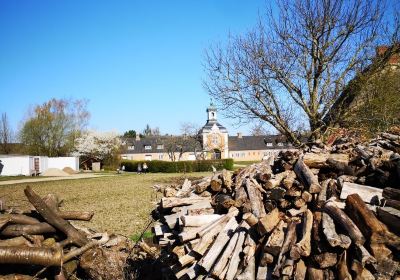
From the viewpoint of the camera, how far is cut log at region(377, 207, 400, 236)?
4227mm

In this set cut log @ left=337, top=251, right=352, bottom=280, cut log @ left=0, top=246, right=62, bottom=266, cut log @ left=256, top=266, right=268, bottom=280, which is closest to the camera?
cut log @ left=337, top=251, right=352, bottom=280

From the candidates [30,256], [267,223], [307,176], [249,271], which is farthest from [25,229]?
[307,176]

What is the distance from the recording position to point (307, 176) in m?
5.80

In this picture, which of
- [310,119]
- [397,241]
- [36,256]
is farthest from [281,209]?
[310,119]

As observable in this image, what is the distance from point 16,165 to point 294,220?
1959 inches

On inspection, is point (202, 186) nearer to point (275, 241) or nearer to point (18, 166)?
point (275, 241)

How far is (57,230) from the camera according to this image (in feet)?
22.1

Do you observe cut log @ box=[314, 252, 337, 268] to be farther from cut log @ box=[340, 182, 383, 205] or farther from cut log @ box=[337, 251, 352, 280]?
cut log @ box=[340, 182, 383, 205]

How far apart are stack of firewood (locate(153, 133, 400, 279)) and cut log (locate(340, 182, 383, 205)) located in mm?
13

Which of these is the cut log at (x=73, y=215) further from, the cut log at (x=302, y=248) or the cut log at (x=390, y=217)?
the cut log at (x=390, y=217)

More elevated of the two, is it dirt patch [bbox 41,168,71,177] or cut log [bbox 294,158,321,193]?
cut log [bbox 294,158,321,193]

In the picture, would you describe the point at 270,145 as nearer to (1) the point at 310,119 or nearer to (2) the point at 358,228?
(1) the point at 310,119

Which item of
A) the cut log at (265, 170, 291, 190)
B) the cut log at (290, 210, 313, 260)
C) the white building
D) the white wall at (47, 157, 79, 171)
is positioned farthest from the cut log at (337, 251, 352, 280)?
the white wall at (47, 157, 79, 171)

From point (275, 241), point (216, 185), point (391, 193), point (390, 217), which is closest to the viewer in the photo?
point (390, 217)
